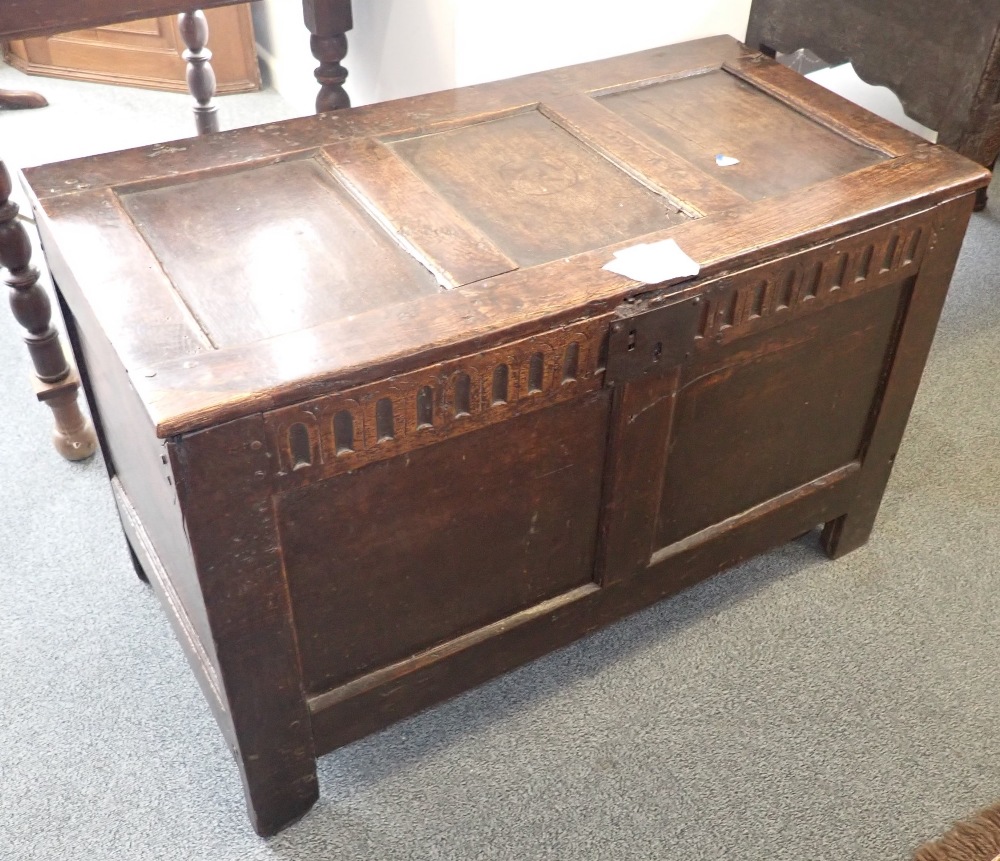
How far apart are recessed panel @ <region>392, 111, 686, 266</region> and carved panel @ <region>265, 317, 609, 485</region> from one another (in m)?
0.13

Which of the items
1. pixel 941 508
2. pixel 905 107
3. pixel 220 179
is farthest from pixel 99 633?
pixel 905 107

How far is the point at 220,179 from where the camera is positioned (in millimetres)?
1424

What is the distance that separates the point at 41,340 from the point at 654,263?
3.94ft

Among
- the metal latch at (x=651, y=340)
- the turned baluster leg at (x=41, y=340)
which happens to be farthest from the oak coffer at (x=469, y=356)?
the turned baluster leg at (x=41, y=340)

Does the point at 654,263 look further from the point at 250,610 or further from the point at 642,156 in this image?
the point at 250,610

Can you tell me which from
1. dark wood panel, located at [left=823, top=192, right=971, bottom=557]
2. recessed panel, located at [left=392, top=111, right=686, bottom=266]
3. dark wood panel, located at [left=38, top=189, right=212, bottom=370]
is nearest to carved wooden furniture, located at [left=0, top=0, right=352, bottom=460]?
dark wood panel, located at [left=38, top=189, right=212, bottom=370]

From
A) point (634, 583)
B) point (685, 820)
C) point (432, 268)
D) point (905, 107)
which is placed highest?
point (432, 268)

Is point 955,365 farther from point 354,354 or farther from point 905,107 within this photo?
point 354,354

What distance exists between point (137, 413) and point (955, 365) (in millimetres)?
1829

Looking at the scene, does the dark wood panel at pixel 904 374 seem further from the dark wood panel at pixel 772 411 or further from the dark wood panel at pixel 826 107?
the dark wood panel at pixel 826 107

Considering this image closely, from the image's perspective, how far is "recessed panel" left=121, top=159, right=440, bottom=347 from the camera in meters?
1.21

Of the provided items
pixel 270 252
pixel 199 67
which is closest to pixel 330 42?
pixel 199 67

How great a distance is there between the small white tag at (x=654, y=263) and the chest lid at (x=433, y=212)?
18mm

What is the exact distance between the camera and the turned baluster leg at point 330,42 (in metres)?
2.11
